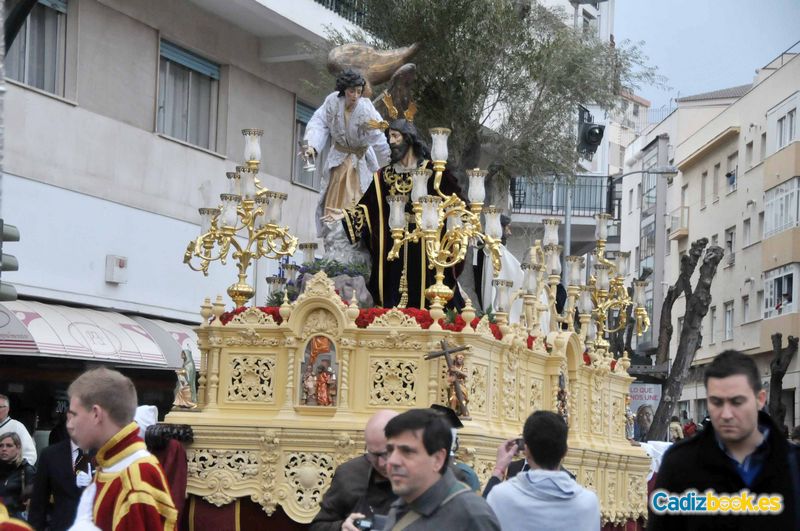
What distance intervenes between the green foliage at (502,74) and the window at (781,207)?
16.2m

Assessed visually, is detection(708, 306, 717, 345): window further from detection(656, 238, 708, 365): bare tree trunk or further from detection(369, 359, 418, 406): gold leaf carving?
detection(369, 359, 418, 406): gold leaf carving

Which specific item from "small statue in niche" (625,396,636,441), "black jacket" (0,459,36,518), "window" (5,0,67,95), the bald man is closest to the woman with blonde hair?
"black jacket" (0,459,36,518)

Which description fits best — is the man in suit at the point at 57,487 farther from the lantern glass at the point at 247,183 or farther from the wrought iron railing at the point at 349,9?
the wrought iron railing at the point at 349,9

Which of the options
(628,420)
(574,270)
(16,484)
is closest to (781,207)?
(628,420)

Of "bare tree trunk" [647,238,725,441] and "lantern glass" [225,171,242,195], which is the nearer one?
"lantern glass" [225,171,242,195]

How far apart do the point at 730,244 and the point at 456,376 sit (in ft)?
133

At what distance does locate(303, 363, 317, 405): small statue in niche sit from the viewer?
12.9 m

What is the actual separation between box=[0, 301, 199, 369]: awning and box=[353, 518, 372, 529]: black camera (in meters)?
13.2

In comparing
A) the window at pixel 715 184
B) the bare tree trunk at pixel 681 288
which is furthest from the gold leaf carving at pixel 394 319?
the window at pixel 715 184

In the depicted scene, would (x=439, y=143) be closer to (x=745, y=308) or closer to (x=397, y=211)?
(x=397, y=211)

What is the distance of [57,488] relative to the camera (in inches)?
422

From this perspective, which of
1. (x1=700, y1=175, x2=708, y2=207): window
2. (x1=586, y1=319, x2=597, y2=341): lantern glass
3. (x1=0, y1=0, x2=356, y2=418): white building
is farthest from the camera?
(x1=700, y1=175, x2=708, y2=207): window

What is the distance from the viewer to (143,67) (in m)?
23.9

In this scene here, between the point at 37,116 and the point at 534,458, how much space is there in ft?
51.0
